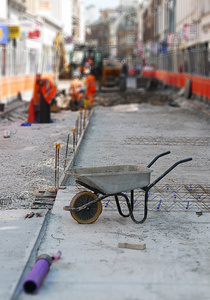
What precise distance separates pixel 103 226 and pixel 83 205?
0.35m

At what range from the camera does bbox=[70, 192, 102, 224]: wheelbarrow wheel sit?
7.06 m

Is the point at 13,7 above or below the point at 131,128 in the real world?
above

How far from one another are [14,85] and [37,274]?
24384mm

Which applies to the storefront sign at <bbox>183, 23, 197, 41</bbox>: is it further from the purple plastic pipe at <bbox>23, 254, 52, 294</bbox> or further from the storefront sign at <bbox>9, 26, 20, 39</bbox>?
the purple plastic pipe at <bbox>23, 254, 52, 294</bbox>

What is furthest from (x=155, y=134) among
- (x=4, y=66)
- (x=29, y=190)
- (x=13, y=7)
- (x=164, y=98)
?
(x=13, y=7)

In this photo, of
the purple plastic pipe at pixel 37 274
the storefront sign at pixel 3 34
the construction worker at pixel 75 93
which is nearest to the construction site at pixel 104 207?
the purple plastic pipe at pixel 37 274

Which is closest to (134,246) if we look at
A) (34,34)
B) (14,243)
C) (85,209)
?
(85,209)

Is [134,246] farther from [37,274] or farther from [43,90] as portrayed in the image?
[43,90]

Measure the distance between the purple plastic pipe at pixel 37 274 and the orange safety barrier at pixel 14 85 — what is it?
19.9 meters

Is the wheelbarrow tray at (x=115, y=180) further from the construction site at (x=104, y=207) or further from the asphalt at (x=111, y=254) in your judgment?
the asphalt at (x=111, y=254)

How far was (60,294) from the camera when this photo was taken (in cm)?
502

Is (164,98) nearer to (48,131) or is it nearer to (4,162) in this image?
(48,131)

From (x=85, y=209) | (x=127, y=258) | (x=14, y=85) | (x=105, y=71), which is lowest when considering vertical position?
(x=127, y=258)

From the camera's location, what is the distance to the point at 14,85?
28812 millimetres
